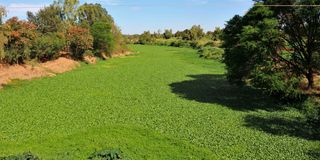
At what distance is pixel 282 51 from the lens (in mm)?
22688

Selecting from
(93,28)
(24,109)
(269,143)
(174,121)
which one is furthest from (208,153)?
(93,28)

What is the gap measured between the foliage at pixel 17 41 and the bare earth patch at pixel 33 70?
0.91 metres

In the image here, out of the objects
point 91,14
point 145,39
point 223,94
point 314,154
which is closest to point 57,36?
point 91,14

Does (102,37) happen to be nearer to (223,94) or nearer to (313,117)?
(223,94)

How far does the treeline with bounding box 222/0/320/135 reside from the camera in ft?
65.8

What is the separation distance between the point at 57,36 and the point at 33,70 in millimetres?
10857

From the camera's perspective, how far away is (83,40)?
43.9 m

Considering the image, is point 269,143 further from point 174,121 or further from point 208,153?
point 174,121

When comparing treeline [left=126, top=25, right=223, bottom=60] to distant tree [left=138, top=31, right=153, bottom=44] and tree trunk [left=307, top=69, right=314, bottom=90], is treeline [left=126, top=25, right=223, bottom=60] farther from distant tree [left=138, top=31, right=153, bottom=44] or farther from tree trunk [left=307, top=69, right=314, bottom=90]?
tree trunk [left=307, top=69, right=314, bottom=90]

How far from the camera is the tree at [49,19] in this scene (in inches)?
1951

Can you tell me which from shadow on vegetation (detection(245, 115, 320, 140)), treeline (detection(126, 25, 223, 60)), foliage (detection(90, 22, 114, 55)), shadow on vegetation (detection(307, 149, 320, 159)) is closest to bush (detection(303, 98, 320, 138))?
shadow on vegetation (detection(245, 115, 320, 140))

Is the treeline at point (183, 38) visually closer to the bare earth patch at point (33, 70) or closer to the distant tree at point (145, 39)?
the distant tree at point (145, 39)

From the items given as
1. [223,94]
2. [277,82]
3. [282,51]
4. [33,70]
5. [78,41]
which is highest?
[282,51]

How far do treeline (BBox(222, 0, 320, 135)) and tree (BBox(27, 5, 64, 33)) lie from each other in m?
33.8
